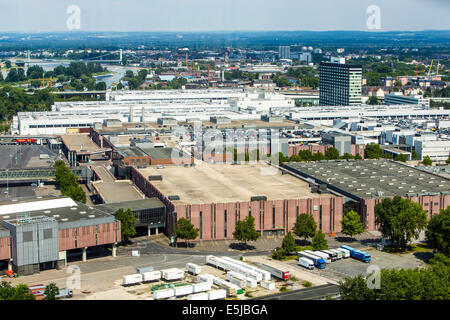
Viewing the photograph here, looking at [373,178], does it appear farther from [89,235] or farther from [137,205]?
[89,235]

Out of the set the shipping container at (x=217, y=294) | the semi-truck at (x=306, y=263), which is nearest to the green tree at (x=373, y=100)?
the semi-truck at (x=306, y=263)

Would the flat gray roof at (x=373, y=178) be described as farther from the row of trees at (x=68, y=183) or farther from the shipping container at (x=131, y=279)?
the shipping container at (x=131, y=279)

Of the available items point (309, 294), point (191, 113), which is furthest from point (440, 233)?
point (191, 113)

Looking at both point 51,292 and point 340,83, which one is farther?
point 340,83

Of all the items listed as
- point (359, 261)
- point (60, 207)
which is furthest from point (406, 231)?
point (60, 207)
